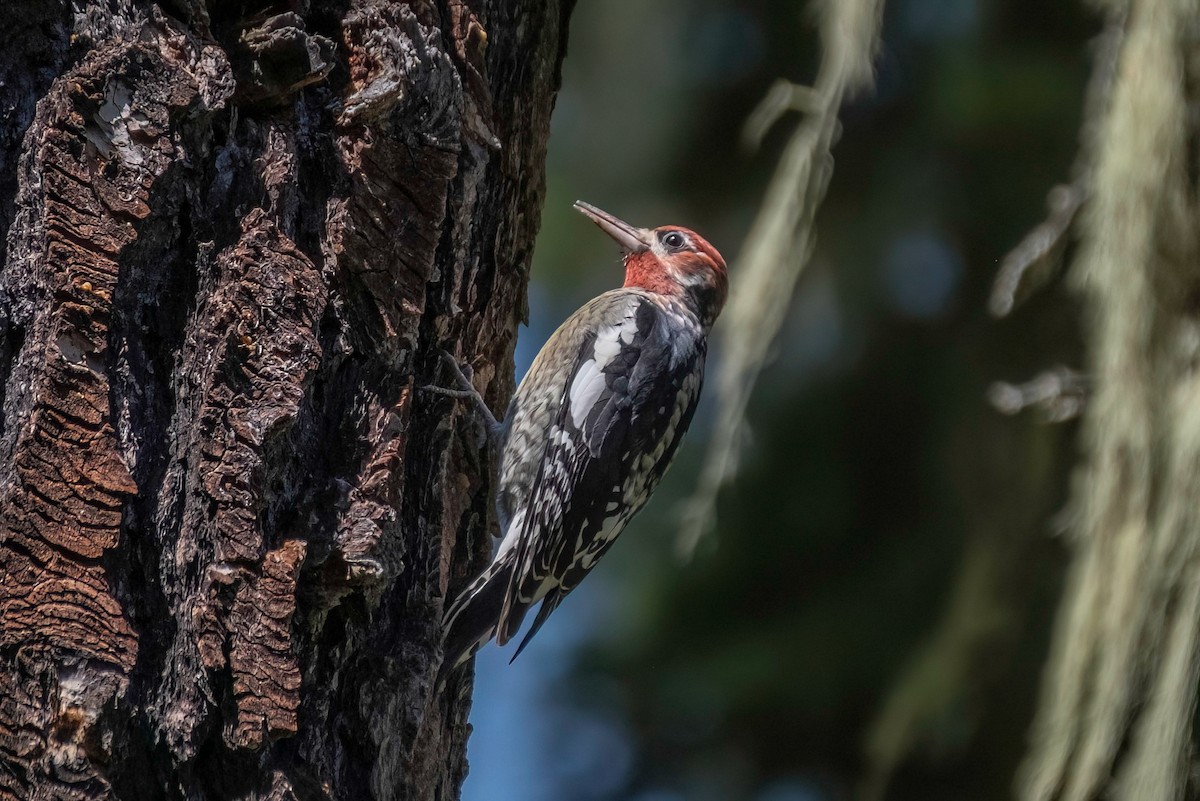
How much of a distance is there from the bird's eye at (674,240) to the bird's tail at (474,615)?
1.50 meters

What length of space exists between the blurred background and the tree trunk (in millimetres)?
1652

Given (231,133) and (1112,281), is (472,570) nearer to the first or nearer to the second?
(231,133)

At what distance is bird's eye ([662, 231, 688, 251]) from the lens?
3906 mm

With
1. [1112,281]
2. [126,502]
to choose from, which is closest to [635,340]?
[1112,281]

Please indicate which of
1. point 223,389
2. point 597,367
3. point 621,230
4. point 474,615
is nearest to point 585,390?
point 597,367

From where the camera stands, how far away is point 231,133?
182 centimetres

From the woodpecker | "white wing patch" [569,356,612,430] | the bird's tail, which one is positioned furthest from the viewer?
"white wing patch" [569,356,612,430]

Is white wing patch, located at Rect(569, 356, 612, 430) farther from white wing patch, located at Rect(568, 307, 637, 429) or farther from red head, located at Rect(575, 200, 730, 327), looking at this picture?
red head, located at Rect(575, 200, 730, 327)

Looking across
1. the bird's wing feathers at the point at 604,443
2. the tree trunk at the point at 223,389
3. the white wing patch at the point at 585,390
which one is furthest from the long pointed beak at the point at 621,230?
the tree trunk at the point at 223,389

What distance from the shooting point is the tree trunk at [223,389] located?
5.00 feet

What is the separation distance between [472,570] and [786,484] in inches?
57.3

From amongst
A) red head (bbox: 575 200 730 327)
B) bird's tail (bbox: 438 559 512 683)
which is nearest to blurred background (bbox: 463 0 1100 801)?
red head (bbox: 575 200 730 327)

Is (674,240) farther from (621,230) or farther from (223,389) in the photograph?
(223,389)

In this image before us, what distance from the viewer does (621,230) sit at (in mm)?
3939
